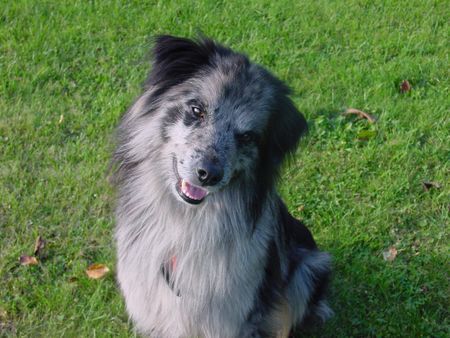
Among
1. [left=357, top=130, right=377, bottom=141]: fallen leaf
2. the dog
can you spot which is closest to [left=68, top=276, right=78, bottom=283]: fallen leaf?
the dog

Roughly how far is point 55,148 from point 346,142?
2050mm

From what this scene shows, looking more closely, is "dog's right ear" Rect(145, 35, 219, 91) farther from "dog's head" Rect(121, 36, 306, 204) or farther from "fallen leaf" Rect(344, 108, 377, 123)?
"fallen leaf" Rect(344, 108, 377, 123)

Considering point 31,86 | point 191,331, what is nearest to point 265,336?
point 191,331

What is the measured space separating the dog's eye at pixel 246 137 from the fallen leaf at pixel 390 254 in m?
1.60

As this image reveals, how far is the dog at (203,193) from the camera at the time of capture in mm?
2828

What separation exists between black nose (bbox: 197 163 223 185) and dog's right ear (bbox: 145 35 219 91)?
0.46 metres

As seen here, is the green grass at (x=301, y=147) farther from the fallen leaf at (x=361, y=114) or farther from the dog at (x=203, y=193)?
the dog at (x=203, y=193)

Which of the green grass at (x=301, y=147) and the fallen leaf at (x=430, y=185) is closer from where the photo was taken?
the green grass at (x=301, y=147)

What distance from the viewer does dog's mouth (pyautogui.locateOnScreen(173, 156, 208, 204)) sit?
2.82 m

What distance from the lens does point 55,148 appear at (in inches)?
178

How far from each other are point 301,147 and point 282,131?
63.3 inches

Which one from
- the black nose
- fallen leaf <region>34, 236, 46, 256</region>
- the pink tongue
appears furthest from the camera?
fallen leaf <region>34, 236, 46, 256</region>

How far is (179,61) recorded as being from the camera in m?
2.93

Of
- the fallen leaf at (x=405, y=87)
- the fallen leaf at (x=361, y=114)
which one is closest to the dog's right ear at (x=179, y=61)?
the fallen leaf at (x=361, y=114)
